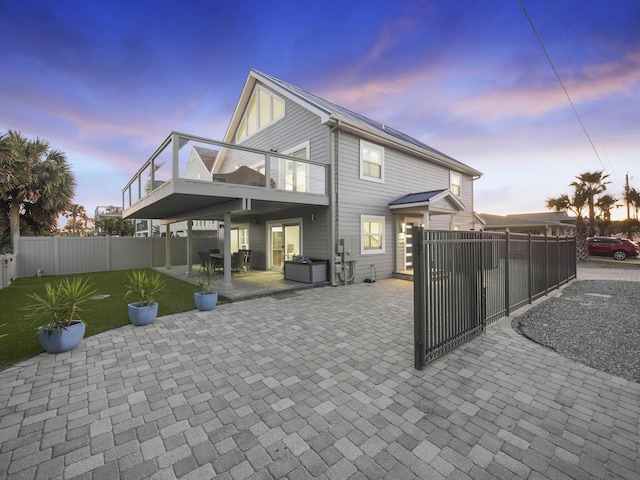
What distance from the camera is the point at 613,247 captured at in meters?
18.5

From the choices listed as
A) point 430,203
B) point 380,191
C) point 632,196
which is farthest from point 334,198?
point 632,196

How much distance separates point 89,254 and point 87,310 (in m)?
10.6

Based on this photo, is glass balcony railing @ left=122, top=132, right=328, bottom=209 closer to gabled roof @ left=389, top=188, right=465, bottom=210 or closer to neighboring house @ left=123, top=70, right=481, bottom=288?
neighboring house @ left=123, top=70, right=481, bottom=288

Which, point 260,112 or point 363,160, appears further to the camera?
point 260,112

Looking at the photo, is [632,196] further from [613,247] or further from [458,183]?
[458,183]

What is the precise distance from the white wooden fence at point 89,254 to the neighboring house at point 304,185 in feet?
9.01

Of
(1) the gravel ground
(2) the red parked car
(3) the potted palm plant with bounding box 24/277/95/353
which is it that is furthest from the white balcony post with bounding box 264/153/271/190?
(2) the red parked car

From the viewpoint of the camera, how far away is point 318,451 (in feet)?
6.66

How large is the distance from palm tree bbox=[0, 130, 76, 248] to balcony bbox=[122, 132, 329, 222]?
671cm

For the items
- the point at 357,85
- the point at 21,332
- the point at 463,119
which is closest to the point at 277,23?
the point at 357,85

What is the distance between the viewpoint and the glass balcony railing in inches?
251

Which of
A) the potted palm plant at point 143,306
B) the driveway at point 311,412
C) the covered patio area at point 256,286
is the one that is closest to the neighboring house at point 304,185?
the covered patio area at point 256,286

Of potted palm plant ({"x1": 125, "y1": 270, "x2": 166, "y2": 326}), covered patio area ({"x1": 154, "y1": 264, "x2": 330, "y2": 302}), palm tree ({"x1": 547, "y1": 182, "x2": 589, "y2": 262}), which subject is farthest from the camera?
palm tree ({"x1": 547, "y1": 182, "x2": 589, "y2": 262})

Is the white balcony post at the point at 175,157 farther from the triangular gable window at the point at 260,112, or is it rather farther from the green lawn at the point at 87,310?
the triangular gable window at the point at 260,112
